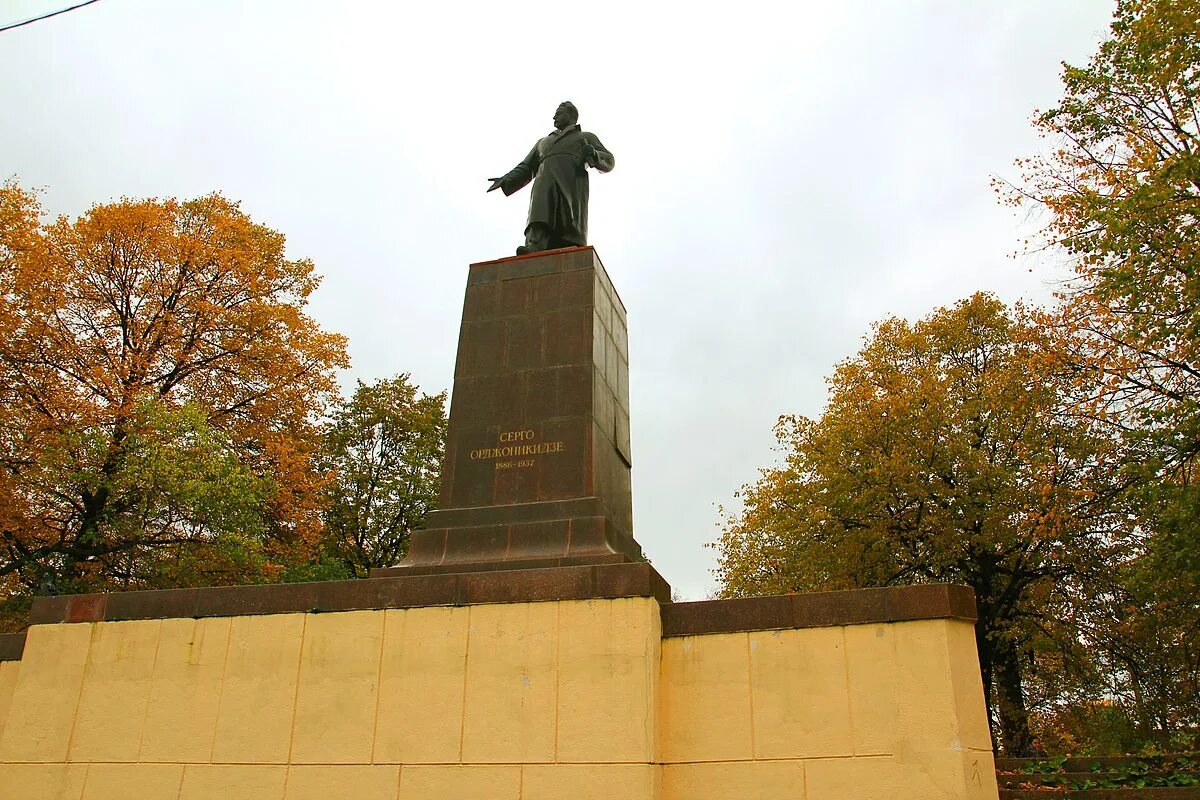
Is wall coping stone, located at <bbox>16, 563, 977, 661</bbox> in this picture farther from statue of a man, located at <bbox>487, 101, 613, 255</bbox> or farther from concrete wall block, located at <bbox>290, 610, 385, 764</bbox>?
statue of a man, located at <bbox>487, 101, 613, 255</bbox>

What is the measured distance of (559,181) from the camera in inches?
453

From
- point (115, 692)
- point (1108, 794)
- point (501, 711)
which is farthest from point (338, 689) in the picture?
point (1108, 794)

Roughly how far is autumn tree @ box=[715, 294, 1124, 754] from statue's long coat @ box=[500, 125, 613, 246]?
10.1 meters

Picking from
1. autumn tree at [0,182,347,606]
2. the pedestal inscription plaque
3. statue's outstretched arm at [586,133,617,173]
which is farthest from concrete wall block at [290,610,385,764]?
autumn tree at [0,182,347,606]

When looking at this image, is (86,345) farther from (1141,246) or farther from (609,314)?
(1141,246)

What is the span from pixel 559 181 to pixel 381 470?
18.1 metres

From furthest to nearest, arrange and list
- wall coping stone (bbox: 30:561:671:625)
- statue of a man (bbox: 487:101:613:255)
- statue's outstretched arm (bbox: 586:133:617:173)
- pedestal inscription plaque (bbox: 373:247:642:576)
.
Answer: statue's outstretched arm (bbox: 586:133:617:173), statue of a man (bbox: 487:101:613:255), pedestal inscription plaque (bbox: 373:247:642:576), wall coping stone (bbox: 30:561:671:625)

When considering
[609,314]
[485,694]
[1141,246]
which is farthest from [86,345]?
[1141,246]

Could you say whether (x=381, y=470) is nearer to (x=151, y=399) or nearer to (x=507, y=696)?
(x=151, y=399)

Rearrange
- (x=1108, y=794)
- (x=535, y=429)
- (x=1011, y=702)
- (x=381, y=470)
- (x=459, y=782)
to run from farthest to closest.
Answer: (x=381, y=470)
(x=1011, y=702)
(x=535, y=429)
(x=1108, y=794)
(x=459, y=782)

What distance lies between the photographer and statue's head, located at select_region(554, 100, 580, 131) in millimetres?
12062

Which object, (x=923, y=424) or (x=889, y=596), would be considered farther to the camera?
(x=923, y=424)

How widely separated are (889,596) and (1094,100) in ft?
41.9

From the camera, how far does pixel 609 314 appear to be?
10.9 m
